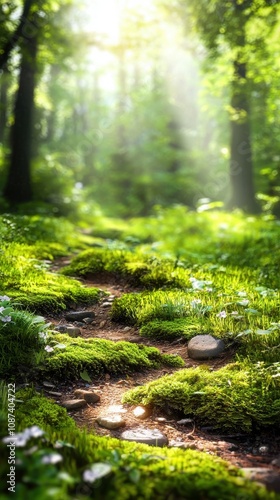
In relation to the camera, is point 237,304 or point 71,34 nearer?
point 237,304

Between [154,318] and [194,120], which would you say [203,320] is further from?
[194,120]

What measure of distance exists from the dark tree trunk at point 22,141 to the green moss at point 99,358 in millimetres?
10270

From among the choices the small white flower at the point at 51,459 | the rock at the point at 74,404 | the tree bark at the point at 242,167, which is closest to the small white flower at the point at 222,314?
the rock at the point at 74,404

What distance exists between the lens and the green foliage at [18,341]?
141 inches

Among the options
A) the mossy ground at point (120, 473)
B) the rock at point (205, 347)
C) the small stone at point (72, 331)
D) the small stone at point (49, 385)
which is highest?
the small stone at point (72, 331)

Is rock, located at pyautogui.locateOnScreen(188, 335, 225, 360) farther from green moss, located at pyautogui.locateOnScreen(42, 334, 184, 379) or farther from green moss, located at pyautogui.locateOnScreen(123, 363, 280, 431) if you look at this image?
green moss, located at pyautogui.locateOnScreen(123, 363, 280, 431)

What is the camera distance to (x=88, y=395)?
3.54 metres

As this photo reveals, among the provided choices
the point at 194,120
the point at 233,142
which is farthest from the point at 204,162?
the point at 233,142

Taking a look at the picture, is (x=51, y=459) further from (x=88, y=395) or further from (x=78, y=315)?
(x=78, y=315)

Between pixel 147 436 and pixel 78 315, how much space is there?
2193 mm

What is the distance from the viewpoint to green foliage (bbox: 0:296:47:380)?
3.57m

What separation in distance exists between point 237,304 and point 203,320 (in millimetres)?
494

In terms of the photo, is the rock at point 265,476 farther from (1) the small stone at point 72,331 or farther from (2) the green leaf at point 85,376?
(1) the small stone at point 72,331

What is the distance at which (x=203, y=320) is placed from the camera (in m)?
4.64
